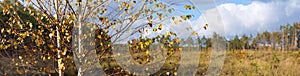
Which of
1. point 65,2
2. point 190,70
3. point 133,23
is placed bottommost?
point 190,70

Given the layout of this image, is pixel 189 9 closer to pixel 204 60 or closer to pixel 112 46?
pixel 112 46

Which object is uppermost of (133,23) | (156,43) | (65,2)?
(65,2)

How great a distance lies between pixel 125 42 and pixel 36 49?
75 cm

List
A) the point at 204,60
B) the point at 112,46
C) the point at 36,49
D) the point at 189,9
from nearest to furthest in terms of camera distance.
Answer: the point at 189,9
the point at 112,46
the point at 36,49
the point at 204,60

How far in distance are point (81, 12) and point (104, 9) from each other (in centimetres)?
15

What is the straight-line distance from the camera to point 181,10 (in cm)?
212

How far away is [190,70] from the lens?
4.84 metres

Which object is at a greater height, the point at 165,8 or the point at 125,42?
the point at 165,8

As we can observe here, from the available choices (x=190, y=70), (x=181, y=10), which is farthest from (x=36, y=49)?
(x=190, y=70)

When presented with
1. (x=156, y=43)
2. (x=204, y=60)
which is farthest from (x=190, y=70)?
(x=156, y=43)

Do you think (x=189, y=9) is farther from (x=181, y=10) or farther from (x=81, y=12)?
(x=81, y=12)

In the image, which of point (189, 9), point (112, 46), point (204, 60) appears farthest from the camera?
point (204, 60)

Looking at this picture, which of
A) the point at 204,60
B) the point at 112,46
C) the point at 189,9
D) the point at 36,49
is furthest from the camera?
the point at 204,60

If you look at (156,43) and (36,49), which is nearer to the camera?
(156,43)
